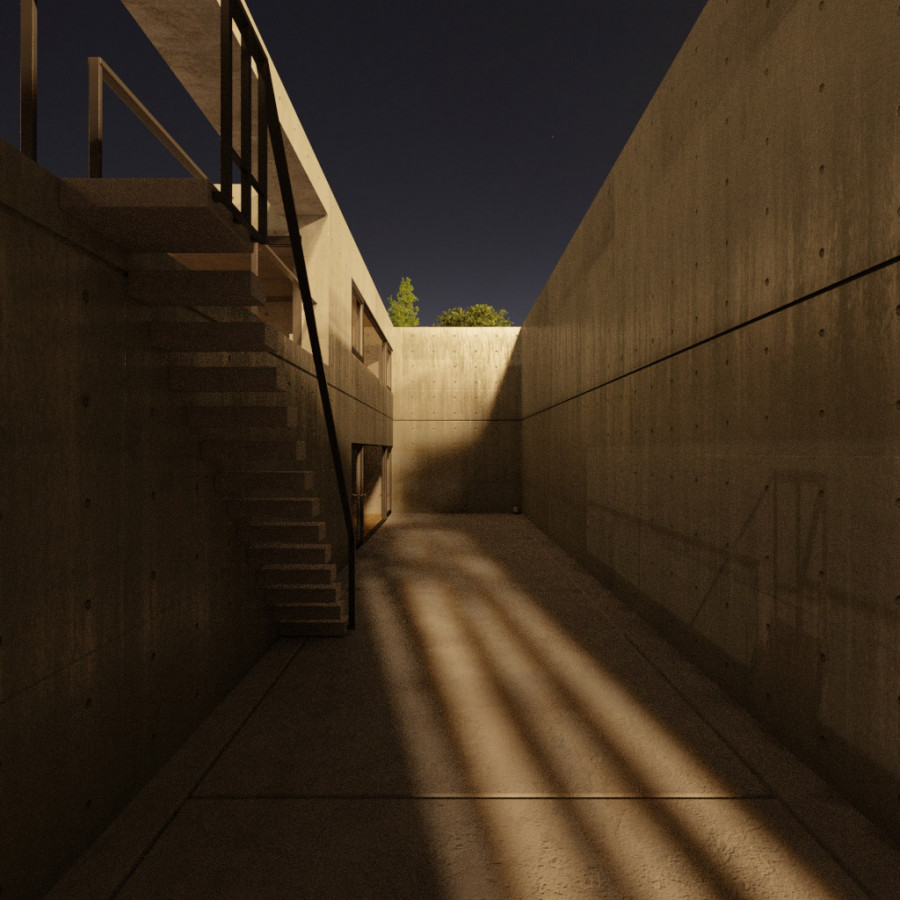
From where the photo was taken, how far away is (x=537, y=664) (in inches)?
165

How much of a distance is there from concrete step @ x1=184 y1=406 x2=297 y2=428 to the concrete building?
0.02m

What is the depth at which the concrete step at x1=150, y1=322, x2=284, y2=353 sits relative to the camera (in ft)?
9.23

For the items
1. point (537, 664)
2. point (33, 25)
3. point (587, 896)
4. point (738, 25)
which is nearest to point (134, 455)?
point (33, 25)

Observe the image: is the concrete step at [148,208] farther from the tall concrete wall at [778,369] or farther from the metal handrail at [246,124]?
the tall concrete wall at [778,369]

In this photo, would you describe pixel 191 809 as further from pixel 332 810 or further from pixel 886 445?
pixel 886 445

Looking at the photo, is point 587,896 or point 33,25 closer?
point 587,896

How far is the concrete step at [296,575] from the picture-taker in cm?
418

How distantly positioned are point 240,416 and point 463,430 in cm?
1082

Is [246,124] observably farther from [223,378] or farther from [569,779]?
[569,779]

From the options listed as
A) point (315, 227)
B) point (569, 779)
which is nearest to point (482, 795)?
point (569, 779)

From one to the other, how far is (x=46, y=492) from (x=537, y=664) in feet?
11.3

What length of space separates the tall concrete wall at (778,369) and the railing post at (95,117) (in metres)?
3.74

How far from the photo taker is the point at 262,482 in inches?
141

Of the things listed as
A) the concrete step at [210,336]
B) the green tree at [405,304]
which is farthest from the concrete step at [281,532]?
the green tree at [405,304]
